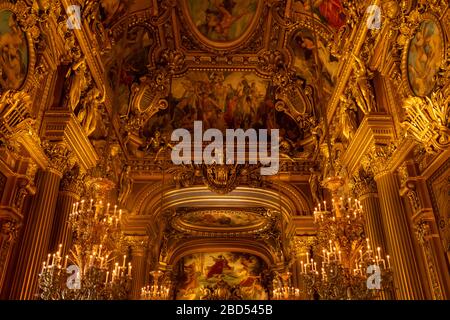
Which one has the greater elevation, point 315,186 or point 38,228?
point 315,186

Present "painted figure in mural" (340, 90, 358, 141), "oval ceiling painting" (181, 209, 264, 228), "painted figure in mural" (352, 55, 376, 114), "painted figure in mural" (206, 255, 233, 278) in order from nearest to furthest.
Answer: "painted figure in mural" (352, 55, 376, 114), "painted figure in mural" (340, 90, 358, 141), "oval ceiling painting" (181, 209, 264, 228), "painted figure in mural" (206, 255, 233, 278)

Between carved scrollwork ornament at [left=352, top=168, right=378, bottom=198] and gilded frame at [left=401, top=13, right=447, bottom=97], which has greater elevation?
gilded frame at [left=401, top=13, right=447, bottom=97]

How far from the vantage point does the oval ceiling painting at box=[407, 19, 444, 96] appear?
6.06m

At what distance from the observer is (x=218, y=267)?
77.1 ft

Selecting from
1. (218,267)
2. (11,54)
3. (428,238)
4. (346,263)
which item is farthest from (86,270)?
(218,267)

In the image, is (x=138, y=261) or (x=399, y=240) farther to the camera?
(x=138, y=261)

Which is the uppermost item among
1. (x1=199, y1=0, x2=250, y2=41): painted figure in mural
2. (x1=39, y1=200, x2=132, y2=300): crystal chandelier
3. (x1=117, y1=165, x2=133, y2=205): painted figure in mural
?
(x1=199, y1=0, x2=250, y2=41): painted figure in mural

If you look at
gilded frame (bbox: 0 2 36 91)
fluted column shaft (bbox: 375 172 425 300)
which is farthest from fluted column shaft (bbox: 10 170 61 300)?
fluted column shaft (bbox: 375 172 425 300)

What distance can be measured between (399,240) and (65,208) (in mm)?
6219

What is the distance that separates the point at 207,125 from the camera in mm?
15172

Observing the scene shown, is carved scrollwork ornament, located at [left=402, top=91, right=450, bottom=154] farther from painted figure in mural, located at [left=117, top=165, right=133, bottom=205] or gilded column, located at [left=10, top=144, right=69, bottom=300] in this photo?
painted figure in mural, located at [left=117, top=165, right=133, bottom=205]

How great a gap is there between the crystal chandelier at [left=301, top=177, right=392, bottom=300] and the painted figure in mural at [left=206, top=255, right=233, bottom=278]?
17137 millimetres

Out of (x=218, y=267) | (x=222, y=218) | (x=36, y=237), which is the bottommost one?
(x=36, y=237)

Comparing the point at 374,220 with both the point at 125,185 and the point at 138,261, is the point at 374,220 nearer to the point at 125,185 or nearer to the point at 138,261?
the point at 138,261
